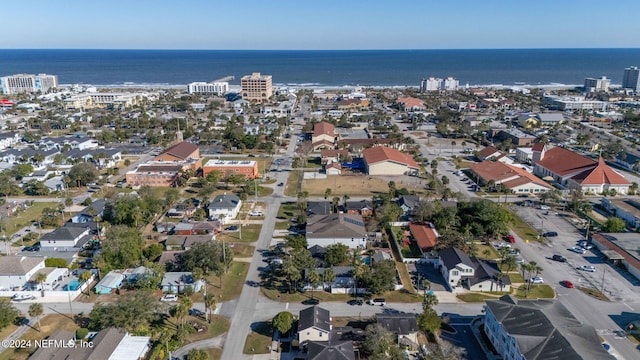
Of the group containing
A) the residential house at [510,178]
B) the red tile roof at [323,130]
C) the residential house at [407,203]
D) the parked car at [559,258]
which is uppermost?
the red tile roof at [323,130]

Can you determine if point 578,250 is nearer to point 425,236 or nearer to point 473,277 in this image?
point 473,277

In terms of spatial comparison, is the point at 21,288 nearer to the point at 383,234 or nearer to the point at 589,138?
the point at 383,234

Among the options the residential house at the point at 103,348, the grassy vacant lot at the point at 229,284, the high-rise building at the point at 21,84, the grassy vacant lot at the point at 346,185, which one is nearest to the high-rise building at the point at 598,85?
the grassy vacant lot at the point at 346,185

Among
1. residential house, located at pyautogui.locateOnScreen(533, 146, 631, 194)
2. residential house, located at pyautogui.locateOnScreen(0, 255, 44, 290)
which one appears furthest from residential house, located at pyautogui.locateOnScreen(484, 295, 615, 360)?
residential house, located at pyautogui.locateOnScreen(533, 146, 631, 194)

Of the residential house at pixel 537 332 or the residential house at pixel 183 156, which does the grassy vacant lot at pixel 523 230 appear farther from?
the residential house at pixel 183 156

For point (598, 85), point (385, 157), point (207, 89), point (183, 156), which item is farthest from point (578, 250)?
point (207, 89)

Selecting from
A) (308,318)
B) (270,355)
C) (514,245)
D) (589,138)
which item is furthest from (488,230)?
(589,138)

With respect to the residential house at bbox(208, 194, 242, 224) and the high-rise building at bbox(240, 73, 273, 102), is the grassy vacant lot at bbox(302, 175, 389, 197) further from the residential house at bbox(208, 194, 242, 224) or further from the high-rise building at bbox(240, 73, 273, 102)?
the high-rise building at bbox(240, 73, 273, 102)
